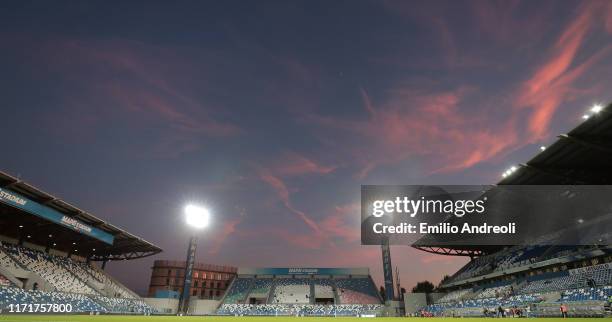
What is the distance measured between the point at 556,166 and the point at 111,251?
7072 cm

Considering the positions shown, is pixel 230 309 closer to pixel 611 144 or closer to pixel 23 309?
pixel 23 309

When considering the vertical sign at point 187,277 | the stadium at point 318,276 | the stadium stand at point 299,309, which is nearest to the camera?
the stadium at point 318,276

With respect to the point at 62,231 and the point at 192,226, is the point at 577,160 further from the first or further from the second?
the point at 62,231

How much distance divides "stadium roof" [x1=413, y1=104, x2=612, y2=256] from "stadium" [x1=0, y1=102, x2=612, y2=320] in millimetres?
Result: 97

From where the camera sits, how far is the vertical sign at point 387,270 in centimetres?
6881

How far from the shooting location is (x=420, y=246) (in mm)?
67875

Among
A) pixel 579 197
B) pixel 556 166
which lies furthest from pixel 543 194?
pixel 556 166

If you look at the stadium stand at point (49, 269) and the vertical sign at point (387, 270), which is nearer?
the stadium stand at point (49, 269)

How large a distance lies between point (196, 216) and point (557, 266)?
5321 centimetres

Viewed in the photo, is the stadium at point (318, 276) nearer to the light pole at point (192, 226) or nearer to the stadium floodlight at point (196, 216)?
the light pole at point (192, 226)

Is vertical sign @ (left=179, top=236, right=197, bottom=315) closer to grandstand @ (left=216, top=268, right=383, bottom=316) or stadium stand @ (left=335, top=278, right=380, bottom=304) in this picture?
grandstand @ (left=216, top=268, right=383, bottom=316)

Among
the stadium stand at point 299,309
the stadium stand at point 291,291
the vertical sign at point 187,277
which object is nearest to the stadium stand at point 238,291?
the stadium stand at point 299,309

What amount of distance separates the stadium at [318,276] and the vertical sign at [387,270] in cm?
28

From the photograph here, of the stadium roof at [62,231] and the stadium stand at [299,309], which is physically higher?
the stadium roof at [62,231]
